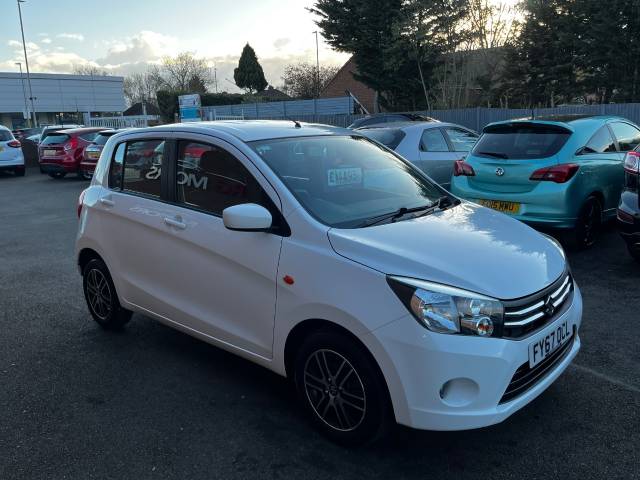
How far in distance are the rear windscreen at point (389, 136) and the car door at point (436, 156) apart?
1.16 feet

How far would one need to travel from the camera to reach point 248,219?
10.3 feet

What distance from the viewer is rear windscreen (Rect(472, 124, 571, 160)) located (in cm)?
651

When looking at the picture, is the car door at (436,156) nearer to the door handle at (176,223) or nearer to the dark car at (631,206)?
the dark car at (631,206)

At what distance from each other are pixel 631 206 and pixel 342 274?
3.97 m

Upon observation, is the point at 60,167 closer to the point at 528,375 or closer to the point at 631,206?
the point at 631,206

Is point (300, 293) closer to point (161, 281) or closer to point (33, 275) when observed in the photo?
point (161, 281)

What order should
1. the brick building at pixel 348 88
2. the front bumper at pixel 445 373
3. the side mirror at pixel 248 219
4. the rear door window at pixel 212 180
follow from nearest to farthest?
the front bumper at pixel 445 373
the side mirror at pixel 248 219
the rear door window at pixel 212 180
the brick building at pixel 348 88

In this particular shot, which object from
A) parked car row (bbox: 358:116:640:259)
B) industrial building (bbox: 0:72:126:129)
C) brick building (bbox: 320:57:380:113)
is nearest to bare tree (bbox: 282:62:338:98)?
brick building (bbox: 320:57:380:113)

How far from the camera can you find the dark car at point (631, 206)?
5430 millimetres

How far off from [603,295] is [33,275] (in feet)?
21.0

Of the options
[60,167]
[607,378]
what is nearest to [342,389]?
[607,378]

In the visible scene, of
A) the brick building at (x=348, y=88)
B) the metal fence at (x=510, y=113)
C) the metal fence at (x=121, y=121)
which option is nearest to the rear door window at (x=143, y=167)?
the metal fence at (x=510, y=113)

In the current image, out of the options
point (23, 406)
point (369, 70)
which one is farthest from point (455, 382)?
point (369, 70)

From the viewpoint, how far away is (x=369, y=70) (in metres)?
25.4
